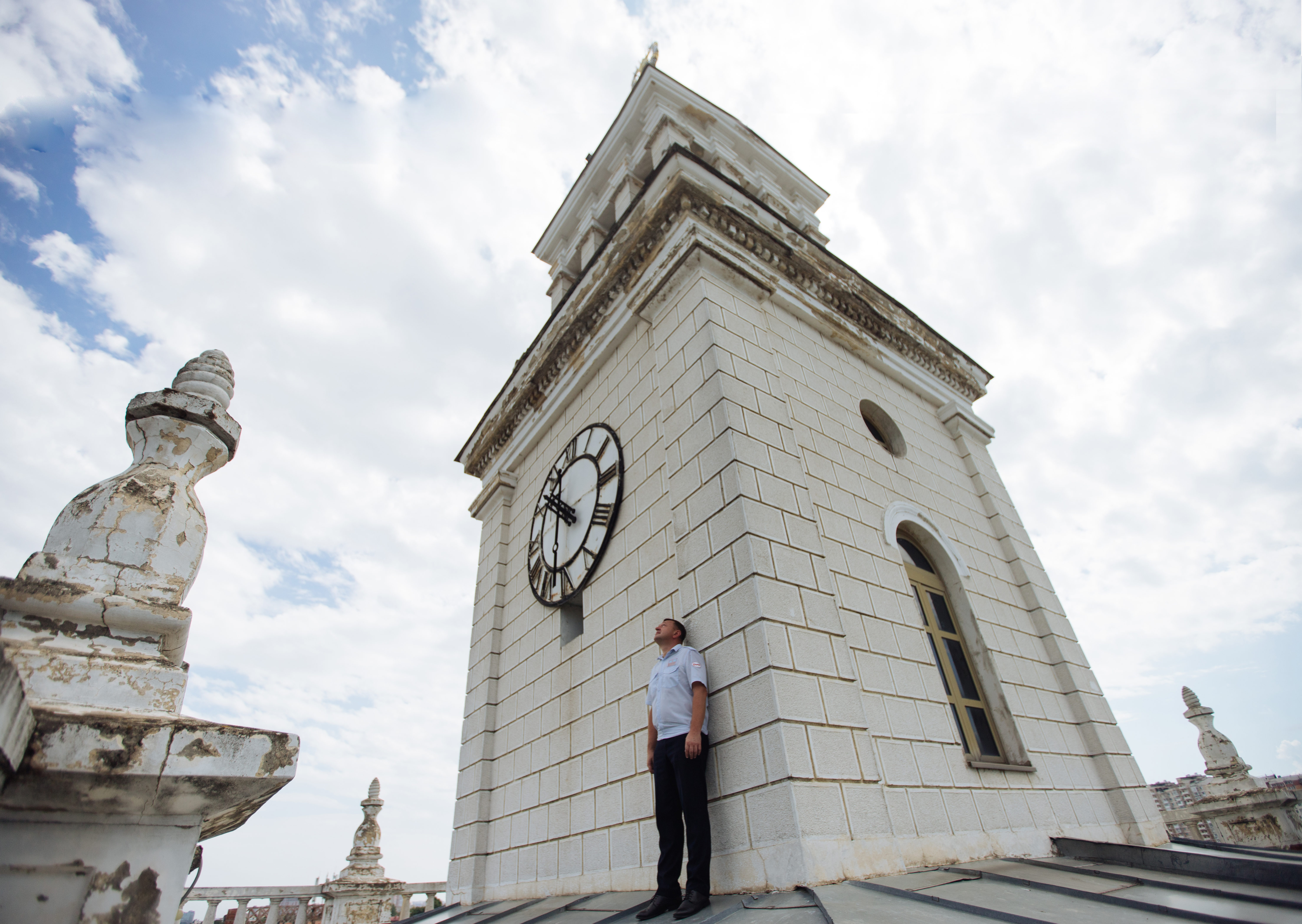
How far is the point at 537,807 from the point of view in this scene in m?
6.86

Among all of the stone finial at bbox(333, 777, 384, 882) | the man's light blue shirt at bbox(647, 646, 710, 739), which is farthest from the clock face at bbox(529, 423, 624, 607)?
the stone finial at bbox(333, 777, 384, 882)

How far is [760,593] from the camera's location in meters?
4.82

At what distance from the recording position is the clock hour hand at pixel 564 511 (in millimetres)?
8133

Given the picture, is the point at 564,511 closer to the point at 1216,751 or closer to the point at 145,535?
the point at 145,535

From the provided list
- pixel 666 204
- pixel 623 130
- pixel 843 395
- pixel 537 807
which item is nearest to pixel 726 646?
pixel 537 807

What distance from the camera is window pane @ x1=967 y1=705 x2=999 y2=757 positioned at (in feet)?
21.0

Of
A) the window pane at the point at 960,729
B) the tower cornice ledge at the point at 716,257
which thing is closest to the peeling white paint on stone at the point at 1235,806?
the window pane at the point at 960,729

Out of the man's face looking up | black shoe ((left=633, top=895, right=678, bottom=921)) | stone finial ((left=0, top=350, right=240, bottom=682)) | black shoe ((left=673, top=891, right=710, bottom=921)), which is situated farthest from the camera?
the man's face looking up

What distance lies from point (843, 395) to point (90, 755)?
26.8 ft

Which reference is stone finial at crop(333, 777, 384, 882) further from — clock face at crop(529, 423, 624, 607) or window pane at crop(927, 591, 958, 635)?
window pane at crop(927, 591, 958, 635)

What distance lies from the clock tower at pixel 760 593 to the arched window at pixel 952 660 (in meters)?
0.04

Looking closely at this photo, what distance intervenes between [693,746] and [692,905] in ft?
2.98

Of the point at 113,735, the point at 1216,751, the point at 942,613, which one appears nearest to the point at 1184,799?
the point at 1216,751

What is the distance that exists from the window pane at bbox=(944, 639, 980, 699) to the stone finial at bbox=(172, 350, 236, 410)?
23.1 ft
